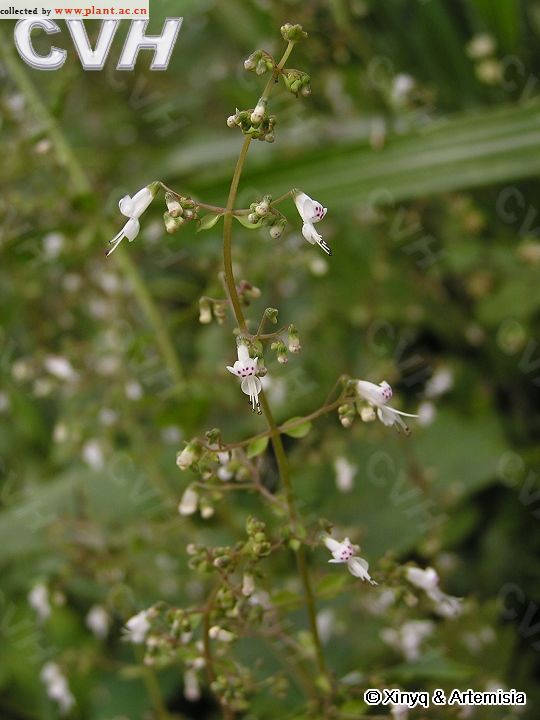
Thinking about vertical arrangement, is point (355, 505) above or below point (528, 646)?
above

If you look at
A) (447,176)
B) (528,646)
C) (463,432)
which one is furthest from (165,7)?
(528,646)

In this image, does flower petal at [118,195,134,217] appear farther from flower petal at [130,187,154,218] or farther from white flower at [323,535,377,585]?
white flower at [323,535,377,585]

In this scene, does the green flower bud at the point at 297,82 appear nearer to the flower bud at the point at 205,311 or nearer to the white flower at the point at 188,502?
the flower bud at the point at 205,311

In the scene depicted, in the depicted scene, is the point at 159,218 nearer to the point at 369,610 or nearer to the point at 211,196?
the point at 211,196

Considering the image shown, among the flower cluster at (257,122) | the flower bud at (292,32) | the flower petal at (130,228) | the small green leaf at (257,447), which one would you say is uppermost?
the flower bud at (292,32)

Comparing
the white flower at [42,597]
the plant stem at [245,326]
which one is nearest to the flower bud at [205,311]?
the plant stem at [245,326]

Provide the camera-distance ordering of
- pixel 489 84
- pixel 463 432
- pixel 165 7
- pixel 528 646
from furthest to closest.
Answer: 1. pixel 489 84
2. pixel 463 432
3. pixel 528 646
4. pixel 165 7

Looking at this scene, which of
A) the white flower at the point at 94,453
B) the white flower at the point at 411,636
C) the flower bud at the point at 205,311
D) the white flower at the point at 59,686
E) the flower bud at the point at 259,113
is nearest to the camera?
the flower bud at the point at 259,113
